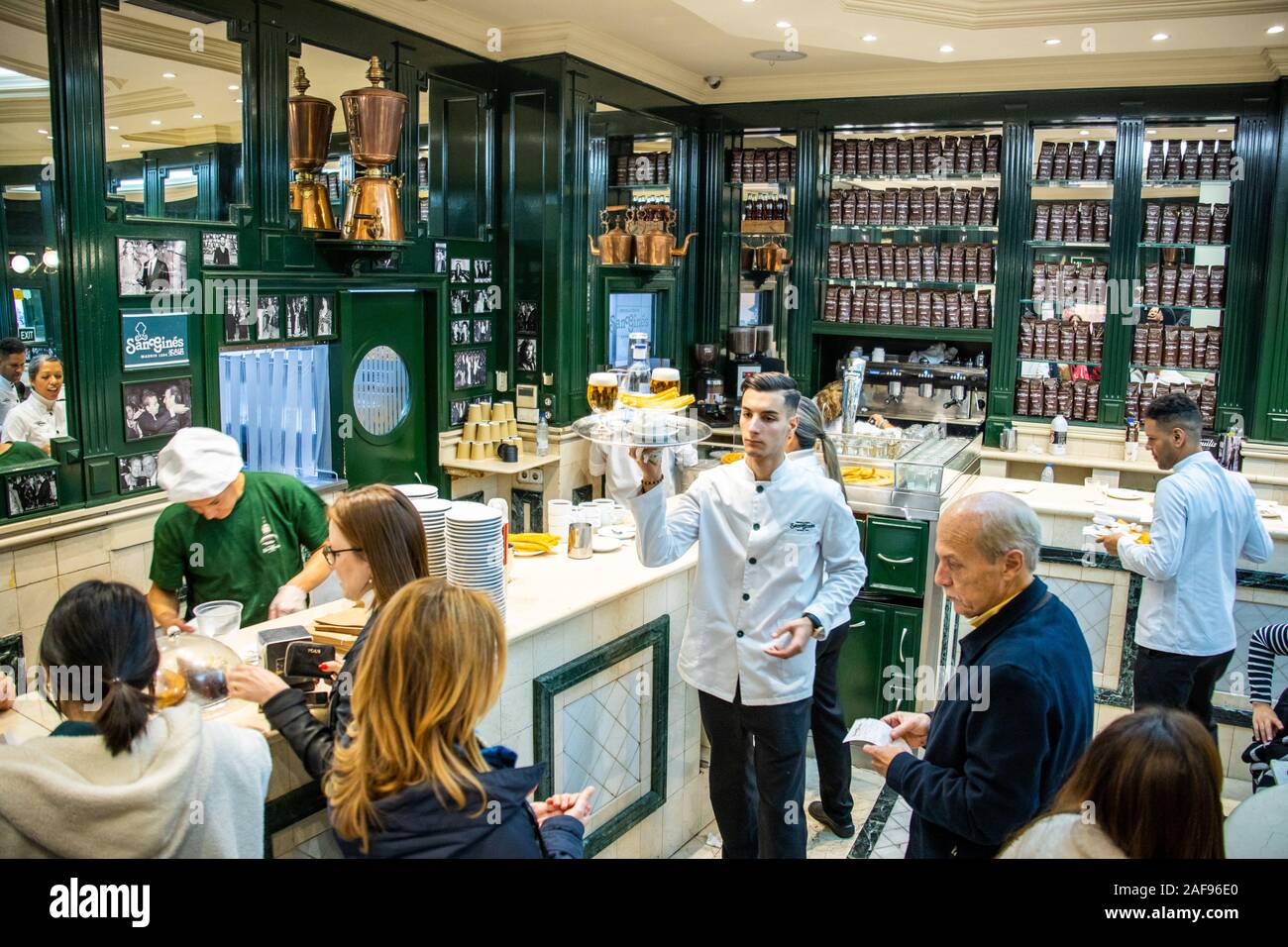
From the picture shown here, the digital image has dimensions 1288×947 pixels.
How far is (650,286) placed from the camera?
8109mm

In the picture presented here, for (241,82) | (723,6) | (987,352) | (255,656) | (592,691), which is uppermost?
(723,6)

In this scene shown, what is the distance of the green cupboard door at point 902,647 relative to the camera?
4770 millimetres

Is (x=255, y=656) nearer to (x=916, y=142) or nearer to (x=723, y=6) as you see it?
(x=723, y=6)

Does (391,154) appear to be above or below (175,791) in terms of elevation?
above

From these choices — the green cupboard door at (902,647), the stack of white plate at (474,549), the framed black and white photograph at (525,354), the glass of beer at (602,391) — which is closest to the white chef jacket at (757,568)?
the stack of white plate at (474,549)

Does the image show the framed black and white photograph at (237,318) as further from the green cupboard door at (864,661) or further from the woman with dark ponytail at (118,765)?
the woman with dark ponytail at (118,765)

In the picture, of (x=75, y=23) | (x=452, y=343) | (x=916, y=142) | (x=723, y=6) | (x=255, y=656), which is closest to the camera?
(x=255, y=656)

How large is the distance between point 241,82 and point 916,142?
488cm

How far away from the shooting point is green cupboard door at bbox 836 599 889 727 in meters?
4.82

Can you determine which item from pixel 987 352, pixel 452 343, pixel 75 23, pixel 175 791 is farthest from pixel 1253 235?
pixel 175 791

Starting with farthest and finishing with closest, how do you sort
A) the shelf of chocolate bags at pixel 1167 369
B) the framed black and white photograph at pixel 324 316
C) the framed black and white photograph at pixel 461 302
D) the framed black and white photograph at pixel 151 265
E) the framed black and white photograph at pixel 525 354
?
the shelf of chocolate bags at pixel 1167 369, the framed black and white photograph at pixel 525 354, the framed black and white photograph at pixel 461 302, the framed black and white photograph at pixel 324 316, the framed black and white photograph at pixel 151 265

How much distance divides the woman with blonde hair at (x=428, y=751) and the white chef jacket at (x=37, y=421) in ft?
10.9

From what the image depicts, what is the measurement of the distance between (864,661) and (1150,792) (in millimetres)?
3334

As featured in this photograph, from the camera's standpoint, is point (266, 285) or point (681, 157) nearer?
point (266, 285)
